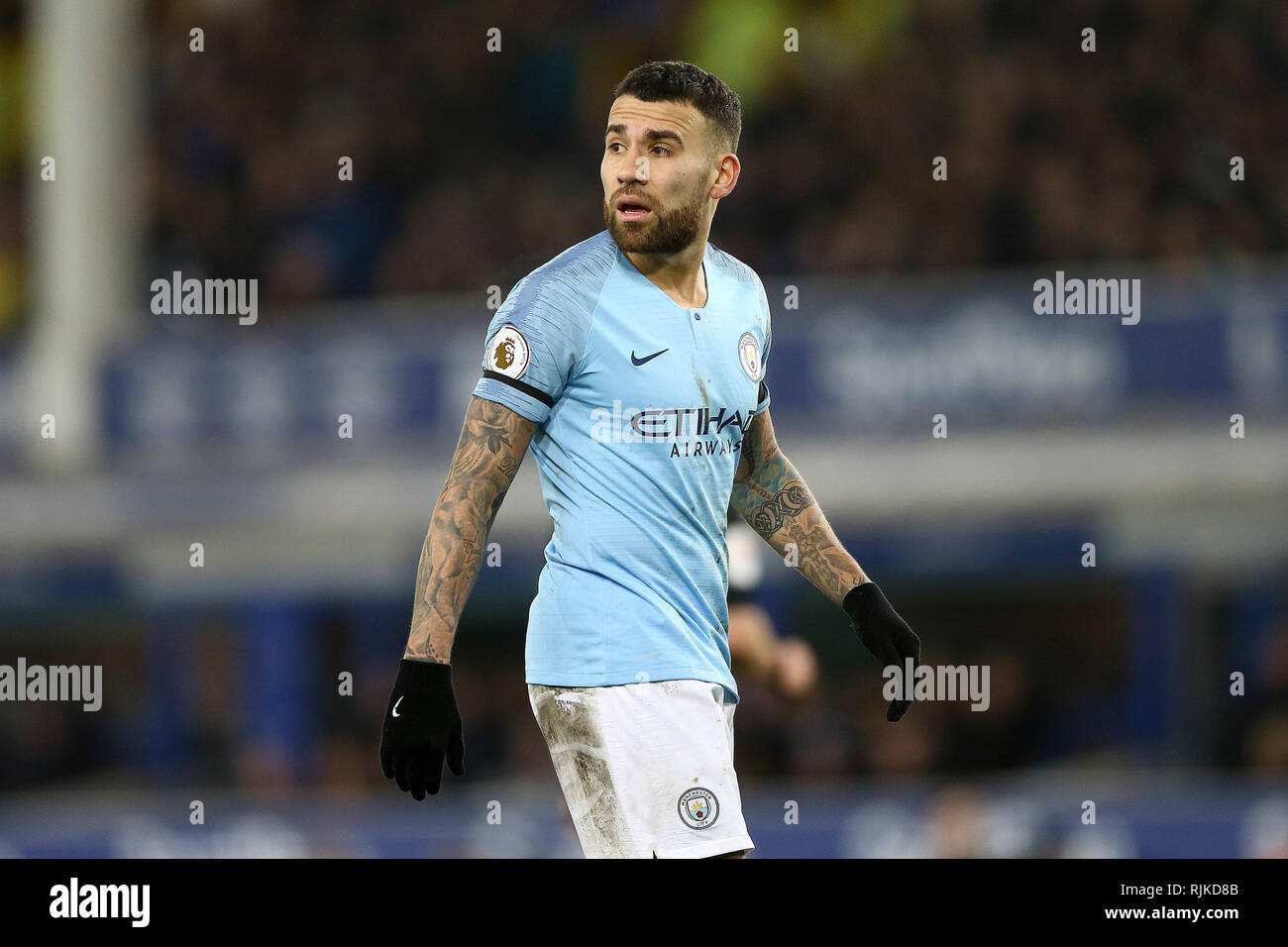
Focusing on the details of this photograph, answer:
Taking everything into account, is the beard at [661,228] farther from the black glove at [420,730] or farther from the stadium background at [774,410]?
the stadium background at [774,410]

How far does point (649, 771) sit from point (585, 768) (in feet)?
0.52

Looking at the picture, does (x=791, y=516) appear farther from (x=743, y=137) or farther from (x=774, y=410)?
(x=743, y=137)

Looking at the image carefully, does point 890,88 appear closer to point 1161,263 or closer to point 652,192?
point 1161,263

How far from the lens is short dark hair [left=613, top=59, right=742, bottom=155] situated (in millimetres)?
4480

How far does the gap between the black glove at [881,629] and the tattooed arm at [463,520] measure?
1045 mm

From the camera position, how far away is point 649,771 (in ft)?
14.2

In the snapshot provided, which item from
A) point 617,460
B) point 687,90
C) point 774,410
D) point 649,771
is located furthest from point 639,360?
point 774,410

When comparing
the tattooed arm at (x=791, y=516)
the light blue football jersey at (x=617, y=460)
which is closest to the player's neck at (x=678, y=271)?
the light blue football jersey at (x=617, y=460)

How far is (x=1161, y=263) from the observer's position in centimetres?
1225

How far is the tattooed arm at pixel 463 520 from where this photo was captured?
167 inches

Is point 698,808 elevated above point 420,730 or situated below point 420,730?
below

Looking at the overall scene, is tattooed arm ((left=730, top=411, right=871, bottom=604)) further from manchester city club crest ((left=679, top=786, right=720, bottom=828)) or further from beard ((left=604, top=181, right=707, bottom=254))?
manchester city club crest ((left=679, top=786, right=720, bottom=828))

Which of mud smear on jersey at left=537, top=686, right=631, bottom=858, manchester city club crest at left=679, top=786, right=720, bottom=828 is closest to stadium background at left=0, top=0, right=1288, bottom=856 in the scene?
mud smear on jersey at left=537, top=686, right=631, bottom=858

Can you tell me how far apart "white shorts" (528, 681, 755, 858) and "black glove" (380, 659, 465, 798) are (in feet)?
1.09
